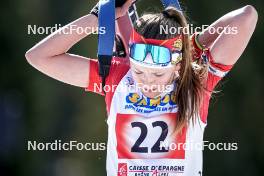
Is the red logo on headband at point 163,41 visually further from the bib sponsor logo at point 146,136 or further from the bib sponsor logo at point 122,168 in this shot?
the bib sponsor logo at point 122,168

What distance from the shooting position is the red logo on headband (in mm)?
2697

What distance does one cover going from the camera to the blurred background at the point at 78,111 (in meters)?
6.32

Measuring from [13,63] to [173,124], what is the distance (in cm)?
411

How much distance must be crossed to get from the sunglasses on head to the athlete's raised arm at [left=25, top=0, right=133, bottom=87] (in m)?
0.17

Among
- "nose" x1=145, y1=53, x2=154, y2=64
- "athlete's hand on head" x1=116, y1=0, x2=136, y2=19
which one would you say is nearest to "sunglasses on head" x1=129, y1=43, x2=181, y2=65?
"nose" x1=145, y1=53, x2=154, y2=64

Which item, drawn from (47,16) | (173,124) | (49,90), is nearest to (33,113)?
(49,90)

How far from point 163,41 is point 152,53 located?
2.7 inches

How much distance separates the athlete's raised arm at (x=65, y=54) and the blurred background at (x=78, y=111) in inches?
138

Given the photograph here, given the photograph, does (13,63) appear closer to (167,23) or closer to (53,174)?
(53,174)

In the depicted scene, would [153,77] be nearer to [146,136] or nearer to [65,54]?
[146,136]

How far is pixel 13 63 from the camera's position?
665cm

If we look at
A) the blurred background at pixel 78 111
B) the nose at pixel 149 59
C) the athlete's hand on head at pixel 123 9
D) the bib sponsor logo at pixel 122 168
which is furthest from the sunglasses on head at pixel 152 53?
the blurred background at pixel 78 111

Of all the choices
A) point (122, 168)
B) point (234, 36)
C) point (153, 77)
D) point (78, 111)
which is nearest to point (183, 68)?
point (153, 77)

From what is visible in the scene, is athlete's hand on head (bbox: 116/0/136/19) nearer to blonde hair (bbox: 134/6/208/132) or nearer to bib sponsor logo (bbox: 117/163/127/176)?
blonde hair (bbox: 134/6/208/132)
